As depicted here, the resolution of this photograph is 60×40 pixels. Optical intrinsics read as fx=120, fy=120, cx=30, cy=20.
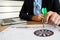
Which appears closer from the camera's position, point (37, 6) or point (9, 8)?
point (37, 6)

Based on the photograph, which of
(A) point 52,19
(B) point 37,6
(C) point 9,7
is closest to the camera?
(A) point 52,19

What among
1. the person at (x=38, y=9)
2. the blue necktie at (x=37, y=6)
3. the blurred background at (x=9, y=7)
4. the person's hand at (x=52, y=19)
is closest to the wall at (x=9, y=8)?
the blurred background at (x=9, y=7)

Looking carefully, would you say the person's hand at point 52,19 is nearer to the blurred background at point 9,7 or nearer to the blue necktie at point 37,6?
the blue necktie at point 37,6

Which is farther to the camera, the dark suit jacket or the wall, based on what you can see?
the wall

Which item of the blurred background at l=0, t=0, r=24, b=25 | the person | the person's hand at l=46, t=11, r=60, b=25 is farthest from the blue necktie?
the blurred background at l=0, t=0, r=24, b=25

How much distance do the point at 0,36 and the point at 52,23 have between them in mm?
352

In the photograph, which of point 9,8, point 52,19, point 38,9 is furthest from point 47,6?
point 9,8

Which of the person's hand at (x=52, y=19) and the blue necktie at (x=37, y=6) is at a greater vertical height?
the blue necktie at (x=37, y=6)

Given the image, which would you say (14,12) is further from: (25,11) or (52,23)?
(52,23)

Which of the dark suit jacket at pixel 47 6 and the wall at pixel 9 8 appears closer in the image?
the dark suit jacket at pixel 47 6

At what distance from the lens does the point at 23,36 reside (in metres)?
0.60

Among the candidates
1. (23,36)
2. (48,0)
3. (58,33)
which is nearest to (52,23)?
(58,33)

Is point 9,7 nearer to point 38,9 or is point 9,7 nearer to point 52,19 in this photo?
point 38,9

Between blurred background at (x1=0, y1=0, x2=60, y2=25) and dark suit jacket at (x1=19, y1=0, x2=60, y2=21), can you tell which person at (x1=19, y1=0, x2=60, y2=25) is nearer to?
dark suit jacket at (x1=19, y1=0, x2=60, y2=21)
